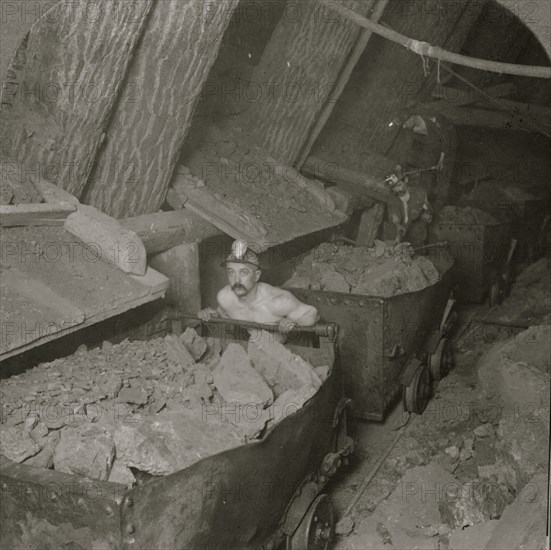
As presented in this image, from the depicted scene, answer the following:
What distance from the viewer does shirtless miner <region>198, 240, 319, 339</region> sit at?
17.3 feet

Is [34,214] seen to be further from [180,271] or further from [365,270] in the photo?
[365,270]

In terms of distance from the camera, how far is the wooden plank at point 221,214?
5742 mm

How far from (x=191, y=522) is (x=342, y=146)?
6.56m

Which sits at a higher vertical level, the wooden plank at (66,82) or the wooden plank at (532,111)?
the wooden plank at (532,111)

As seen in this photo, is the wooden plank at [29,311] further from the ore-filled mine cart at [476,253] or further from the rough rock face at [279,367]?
the ore-filled mine cart at [476,253]

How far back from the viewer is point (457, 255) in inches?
339

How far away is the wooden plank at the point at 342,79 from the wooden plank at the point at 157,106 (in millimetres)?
2620

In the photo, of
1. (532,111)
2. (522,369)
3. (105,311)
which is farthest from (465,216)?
(105,311)

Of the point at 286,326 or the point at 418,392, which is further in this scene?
the point at 418,392

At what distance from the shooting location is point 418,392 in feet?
20.3

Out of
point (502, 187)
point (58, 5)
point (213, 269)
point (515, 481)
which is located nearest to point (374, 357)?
point (515, 481)

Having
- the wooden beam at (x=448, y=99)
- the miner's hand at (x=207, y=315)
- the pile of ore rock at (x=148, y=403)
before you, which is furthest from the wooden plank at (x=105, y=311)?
the wooden beam at (x=448, y=99)

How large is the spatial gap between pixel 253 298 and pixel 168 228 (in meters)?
0.90

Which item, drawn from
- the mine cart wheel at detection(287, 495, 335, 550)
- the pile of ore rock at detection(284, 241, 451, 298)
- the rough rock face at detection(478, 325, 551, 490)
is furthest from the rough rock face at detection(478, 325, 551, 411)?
the mine cart wheel at detection(287, 495, 335, 550)
